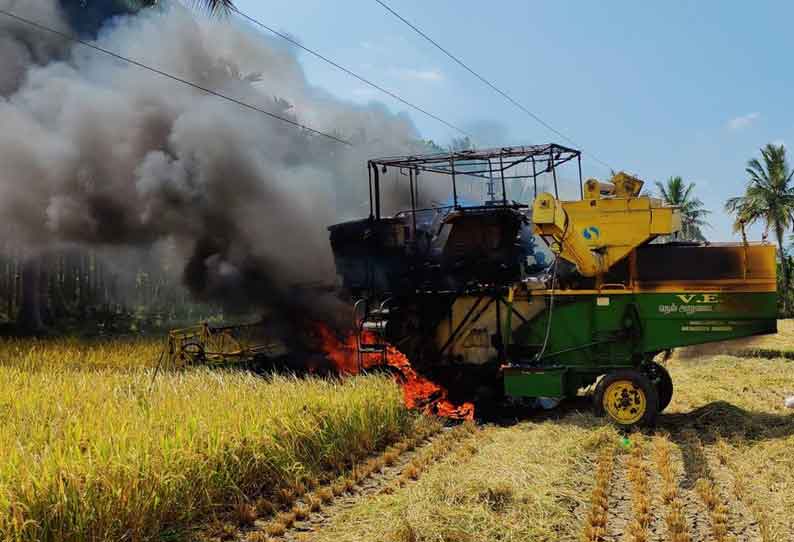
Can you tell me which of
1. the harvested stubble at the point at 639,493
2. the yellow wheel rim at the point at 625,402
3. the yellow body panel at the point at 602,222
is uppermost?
the yellow body panel at the point at 602,222

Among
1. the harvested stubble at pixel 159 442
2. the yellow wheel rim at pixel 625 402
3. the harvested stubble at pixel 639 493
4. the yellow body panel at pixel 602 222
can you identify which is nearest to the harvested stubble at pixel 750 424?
the harvested stubble at pixel 639 493

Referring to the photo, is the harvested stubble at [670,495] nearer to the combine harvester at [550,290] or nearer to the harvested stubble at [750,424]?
the harvested stubble at [750,424]

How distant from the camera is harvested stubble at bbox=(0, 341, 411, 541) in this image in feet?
14.7

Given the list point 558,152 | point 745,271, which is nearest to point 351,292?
point 558,152

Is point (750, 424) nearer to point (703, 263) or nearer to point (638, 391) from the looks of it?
point (638, 391)

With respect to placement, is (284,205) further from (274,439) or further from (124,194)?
(274,439)

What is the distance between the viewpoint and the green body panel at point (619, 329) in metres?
8.37

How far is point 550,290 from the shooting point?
9234 millimetres

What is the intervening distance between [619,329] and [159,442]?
18.8ft

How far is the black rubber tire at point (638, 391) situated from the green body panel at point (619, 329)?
1.17 feet

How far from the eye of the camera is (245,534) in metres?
5.20

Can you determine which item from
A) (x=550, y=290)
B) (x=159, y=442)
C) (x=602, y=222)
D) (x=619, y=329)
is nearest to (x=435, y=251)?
Answer: (x=550, y=290)

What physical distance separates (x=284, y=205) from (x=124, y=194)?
10.2ft

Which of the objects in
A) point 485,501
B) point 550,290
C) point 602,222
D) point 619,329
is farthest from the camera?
point 550,290
